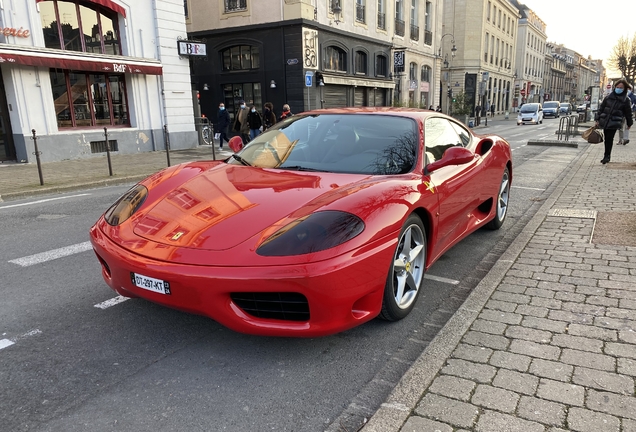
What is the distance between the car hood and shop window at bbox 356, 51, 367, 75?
88.9ft

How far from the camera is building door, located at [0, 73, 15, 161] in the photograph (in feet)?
44.8

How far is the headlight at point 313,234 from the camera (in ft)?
8.07

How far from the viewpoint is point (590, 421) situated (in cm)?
210

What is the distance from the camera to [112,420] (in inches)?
86.8

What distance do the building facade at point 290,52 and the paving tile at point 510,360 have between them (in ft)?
72.0

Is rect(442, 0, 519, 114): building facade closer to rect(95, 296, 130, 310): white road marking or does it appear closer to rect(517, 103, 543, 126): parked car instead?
rect(517, 103, 543, 126): parked car

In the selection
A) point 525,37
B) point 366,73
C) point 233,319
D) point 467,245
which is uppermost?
point 525,37

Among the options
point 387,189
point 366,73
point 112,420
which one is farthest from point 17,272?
point 366,73

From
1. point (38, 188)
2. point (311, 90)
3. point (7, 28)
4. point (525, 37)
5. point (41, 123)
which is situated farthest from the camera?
point (525, 37)

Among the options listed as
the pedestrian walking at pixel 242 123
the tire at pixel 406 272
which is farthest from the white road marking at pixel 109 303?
the pedestrian walking at pixel 242 123

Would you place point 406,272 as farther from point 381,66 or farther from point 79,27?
point 381,66

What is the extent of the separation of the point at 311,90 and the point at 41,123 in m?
13.3

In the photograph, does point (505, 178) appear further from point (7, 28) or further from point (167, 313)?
point (7, 28)

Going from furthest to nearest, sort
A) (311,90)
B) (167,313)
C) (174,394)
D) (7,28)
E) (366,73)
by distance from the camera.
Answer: (366,73) < (311,90) < (7,28) < (167,313) < (174,394)
